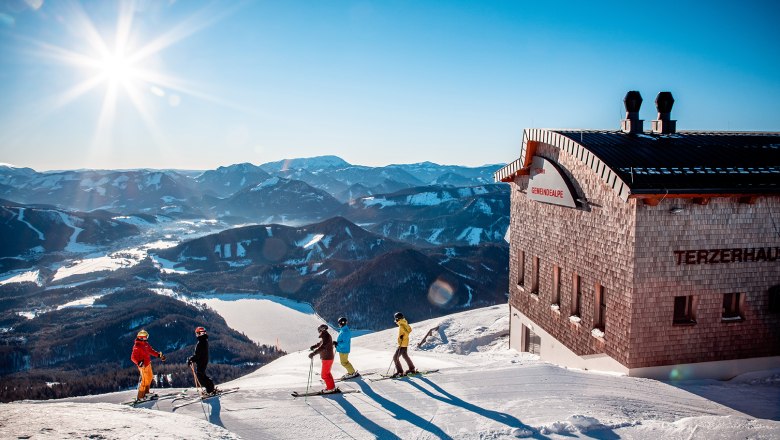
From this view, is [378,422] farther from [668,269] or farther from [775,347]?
[775,347]

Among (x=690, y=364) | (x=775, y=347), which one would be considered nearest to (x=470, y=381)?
(x=690, y=364)

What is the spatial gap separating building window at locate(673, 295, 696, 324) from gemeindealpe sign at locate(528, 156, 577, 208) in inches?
151

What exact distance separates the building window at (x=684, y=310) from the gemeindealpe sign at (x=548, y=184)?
3831mm

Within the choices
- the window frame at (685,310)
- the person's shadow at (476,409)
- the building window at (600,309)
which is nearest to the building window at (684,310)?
the window frame at (685,310)

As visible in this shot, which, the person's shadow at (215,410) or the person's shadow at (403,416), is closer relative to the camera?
the person's shadow at (403,416)

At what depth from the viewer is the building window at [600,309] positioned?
1357cm

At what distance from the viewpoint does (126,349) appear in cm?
9481

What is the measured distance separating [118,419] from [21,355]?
10974cm

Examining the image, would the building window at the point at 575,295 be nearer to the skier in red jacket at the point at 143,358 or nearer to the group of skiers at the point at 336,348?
the group of skiers at the point at 336,348

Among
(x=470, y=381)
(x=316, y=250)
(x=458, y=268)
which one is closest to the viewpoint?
(x=470, y=381)

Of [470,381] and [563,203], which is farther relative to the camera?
[563,203]

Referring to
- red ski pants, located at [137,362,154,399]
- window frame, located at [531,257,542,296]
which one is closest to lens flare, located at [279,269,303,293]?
window frame, located at [531,257,542,296]

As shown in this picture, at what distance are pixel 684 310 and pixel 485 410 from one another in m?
6.70

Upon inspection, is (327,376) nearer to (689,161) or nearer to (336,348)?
(336,348)
